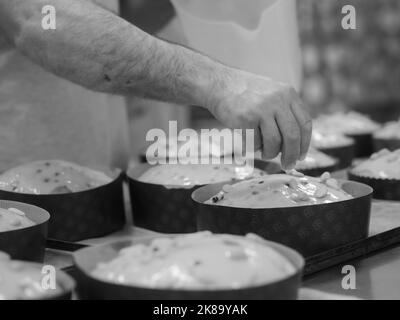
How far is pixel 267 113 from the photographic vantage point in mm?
2131

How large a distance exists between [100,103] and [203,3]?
0.78m

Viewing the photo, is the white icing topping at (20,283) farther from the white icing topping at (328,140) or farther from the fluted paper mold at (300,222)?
the white icing topping at (328,140)

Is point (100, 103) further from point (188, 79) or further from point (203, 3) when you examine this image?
point (188, 79)

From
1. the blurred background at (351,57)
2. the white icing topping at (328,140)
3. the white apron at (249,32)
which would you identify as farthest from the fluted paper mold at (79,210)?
the blurred background at (351,57)

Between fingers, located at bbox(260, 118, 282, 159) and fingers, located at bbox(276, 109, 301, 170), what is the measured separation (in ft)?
0.05

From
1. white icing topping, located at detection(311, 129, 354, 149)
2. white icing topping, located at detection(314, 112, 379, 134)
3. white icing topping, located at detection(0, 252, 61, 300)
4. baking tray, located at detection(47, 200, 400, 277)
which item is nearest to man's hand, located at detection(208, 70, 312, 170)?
baking tray, located at detection(47, 200, 400, 277)

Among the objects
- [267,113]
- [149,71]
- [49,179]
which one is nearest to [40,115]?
[49,179]

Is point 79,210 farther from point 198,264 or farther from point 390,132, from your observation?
point 390,132

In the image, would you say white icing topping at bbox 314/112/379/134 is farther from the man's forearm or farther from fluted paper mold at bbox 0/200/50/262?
fluted paper mold at bbox 0/200/50/262

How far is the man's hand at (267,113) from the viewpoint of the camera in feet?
7.02

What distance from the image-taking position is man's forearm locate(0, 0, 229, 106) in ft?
7.64

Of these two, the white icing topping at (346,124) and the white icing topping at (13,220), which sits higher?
the white icing topping at (13,220)

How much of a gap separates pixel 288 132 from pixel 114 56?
24.9 inches

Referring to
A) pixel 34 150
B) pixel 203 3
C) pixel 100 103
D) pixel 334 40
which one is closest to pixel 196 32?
pixel 203 3
